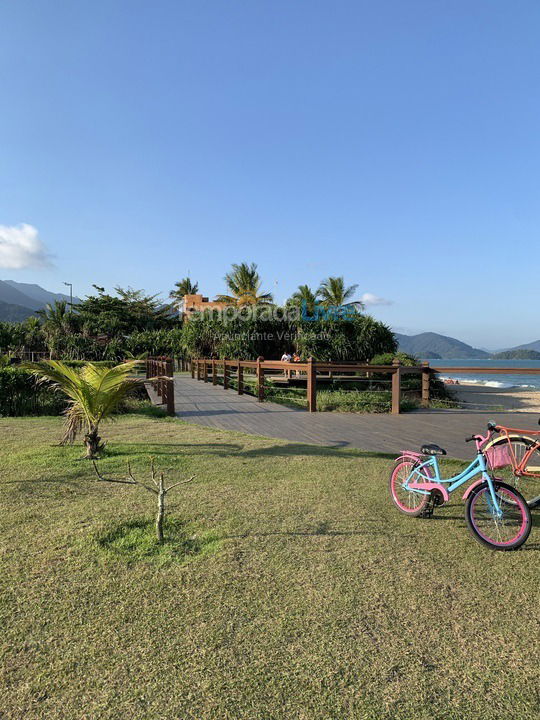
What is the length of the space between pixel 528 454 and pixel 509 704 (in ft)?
6.00

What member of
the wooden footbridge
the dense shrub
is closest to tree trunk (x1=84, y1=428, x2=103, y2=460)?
the wooden footbridge

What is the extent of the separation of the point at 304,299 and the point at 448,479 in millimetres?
22412

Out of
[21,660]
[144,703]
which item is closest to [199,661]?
[144,703]

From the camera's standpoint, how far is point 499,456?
115 inches

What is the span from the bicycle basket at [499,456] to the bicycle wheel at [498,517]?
0.91 feet

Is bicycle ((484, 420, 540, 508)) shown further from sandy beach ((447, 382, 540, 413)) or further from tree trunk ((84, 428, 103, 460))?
sandy beach ((447, 382, 540, 413))

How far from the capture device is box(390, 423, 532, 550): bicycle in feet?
8.44

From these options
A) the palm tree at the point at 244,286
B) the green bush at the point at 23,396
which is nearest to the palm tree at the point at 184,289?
the palm tree at the point at 244,286

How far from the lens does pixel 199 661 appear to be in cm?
163

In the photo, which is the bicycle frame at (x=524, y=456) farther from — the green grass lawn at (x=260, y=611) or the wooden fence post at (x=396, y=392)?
the wooden fence post at (x=396, y=392)

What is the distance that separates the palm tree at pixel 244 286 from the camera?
3634cm

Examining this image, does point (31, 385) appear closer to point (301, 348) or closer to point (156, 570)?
point (156, 570)

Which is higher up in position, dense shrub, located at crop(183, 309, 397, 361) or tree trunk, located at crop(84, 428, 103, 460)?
dense shrub, located at crop(183, 309, 397, 361)

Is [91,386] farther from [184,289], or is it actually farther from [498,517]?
[184,289]
